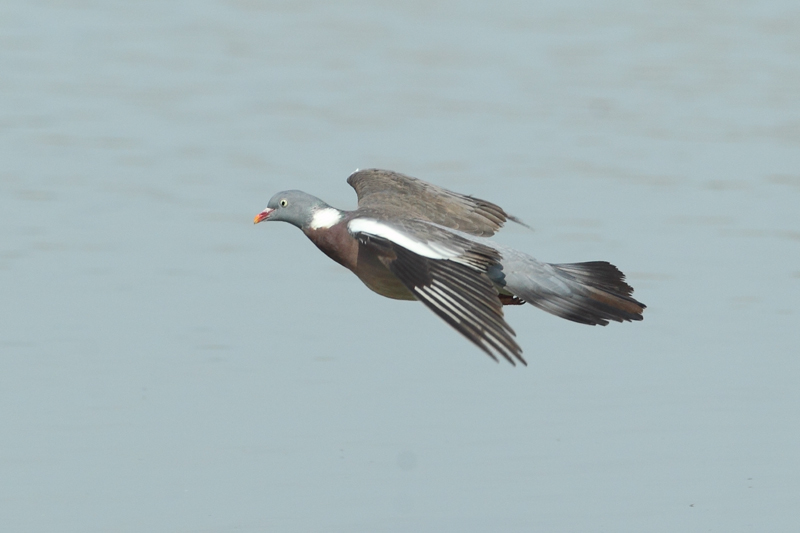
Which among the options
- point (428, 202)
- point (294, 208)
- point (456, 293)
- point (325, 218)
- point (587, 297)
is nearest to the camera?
point (456, 293)

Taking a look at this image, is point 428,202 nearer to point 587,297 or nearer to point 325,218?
point 325,218

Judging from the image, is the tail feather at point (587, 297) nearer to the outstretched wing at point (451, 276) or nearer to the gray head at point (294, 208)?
the outstretched wing at point (451, 276)

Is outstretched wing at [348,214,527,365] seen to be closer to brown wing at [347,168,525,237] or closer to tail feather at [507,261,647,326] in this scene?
tail feather at [507,261,647,326]

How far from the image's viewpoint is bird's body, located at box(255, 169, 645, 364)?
6.39m

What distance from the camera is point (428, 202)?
28.0 feet

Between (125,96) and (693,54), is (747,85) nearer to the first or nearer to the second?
(693,54)

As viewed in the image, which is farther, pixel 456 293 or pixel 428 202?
pixel 428 202

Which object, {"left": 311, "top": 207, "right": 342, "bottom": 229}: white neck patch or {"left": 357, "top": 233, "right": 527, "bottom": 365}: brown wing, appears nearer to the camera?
{"left": 357, "top": 233, "right": 527, "bottom": 365}: brown wing

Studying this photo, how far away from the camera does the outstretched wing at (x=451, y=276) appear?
20.3ft

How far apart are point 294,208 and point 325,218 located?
245 mm

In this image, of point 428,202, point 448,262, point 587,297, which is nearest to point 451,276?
point 448,262

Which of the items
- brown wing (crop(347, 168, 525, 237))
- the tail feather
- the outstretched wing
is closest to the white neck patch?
the outstretched wing

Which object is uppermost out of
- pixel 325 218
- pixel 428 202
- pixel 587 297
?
pixel 428 202

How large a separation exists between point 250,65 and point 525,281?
27.6 feet
